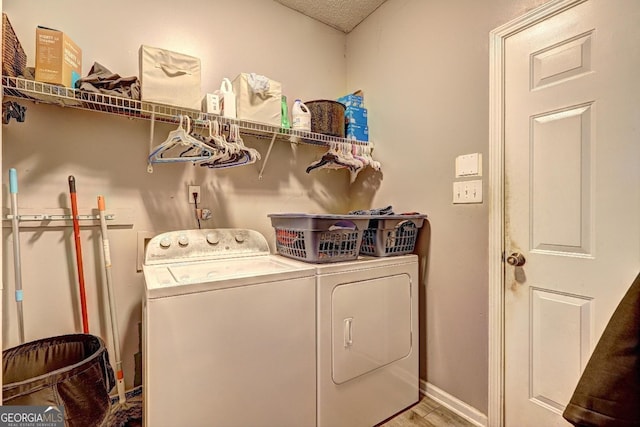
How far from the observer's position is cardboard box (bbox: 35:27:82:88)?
1319 millimetres

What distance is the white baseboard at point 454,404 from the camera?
1.66 metres

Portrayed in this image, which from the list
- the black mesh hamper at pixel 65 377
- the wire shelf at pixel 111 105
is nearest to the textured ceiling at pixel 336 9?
the wire shelf at pixel 111 105

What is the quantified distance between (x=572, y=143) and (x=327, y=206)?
1.59 m

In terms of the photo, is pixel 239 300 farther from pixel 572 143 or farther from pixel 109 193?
pixel 572 143

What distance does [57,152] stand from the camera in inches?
62.2

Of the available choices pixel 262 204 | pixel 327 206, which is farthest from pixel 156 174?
pixel 327 206

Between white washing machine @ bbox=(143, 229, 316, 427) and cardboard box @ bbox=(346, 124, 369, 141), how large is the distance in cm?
114

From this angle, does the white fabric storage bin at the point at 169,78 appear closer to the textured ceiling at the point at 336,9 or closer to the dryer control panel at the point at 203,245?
the dryer control panel at the point at 203,245

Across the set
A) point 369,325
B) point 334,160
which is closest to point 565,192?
point 369,325

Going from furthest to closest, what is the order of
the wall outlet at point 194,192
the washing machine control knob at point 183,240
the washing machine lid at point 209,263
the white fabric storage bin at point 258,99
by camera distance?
the wall outlet at point 194,192, the white fabric storage bin at point 258,99, the washing machine control knob at point 183,240, the washing machine lid at point 209,263

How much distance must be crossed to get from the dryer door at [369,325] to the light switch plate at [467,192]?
0.56 m

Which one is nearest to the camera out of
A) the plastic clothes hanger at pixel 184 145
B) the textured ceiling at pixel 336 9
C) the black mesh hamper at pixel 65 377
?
the black mesh hamper at pixel 65 377

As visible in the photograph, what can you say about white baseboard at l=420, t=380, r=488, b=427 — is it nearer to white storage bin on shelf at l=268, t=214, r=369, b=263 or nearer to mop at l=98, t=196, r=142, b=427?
white storage bin on shelf at l=268, t=214, r=369, b=263

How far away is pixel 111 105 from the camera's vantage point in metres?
1.48
